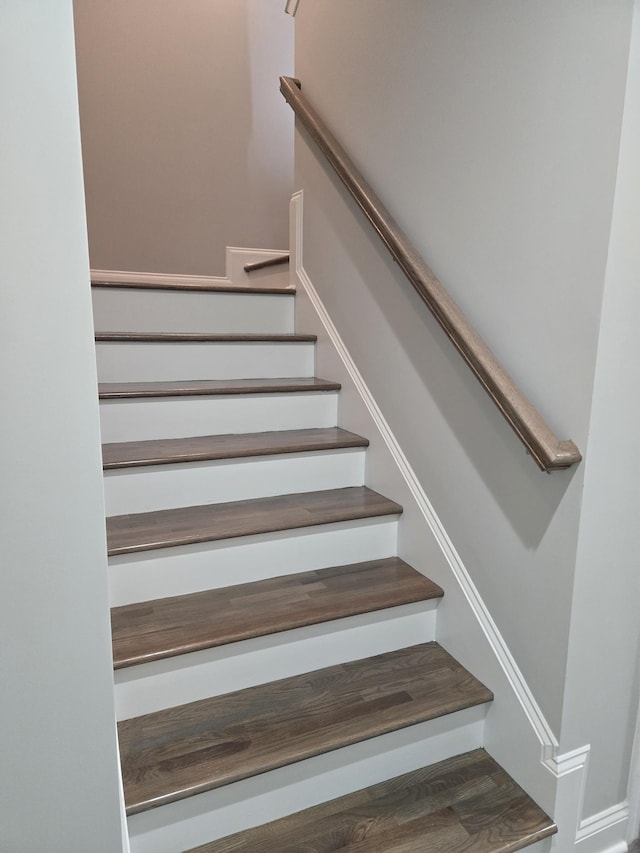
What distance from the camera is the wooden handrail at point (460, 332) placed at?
1.18m

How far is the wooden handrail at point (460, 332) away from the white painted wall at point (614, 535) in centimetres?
9

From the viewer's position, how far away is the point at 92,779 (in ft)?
3.01

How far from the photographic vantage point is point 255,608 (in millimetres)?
1531

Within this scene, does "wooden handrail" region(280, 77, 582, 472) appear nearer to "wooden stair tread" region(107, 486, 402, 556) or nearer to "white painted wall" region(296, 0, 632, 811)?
"white painted wall" region(296, 0, 632, 811)

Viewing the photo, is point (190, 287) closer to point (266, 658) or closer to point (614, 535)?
point (266, 658)

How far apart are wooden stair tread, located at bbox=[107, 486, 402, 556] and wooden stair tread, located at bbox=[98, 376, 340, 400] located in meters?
0.40

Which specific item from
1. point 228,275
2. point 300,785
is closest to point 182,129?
point 228,275

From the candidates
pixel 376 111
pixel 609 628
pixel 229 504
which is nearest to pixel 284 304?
pixel 376 111

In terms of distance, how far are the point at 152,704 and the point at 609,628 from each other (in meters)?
1.11

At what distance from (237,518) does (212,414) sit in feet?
1.54

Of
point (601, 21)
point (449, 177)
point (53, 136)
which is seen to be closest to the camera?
point (53, 136)

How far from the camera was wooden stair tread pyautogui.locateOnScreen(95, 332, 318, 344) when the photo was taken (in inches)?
80.7

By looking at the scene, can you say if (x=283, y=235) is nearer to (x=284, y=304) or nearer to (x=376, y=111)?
(x=284, y=304)

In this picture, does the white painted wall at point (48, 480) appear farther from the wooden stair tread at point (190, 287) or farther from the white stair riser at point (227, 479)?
the wooden stair tread at point (190, 287)
